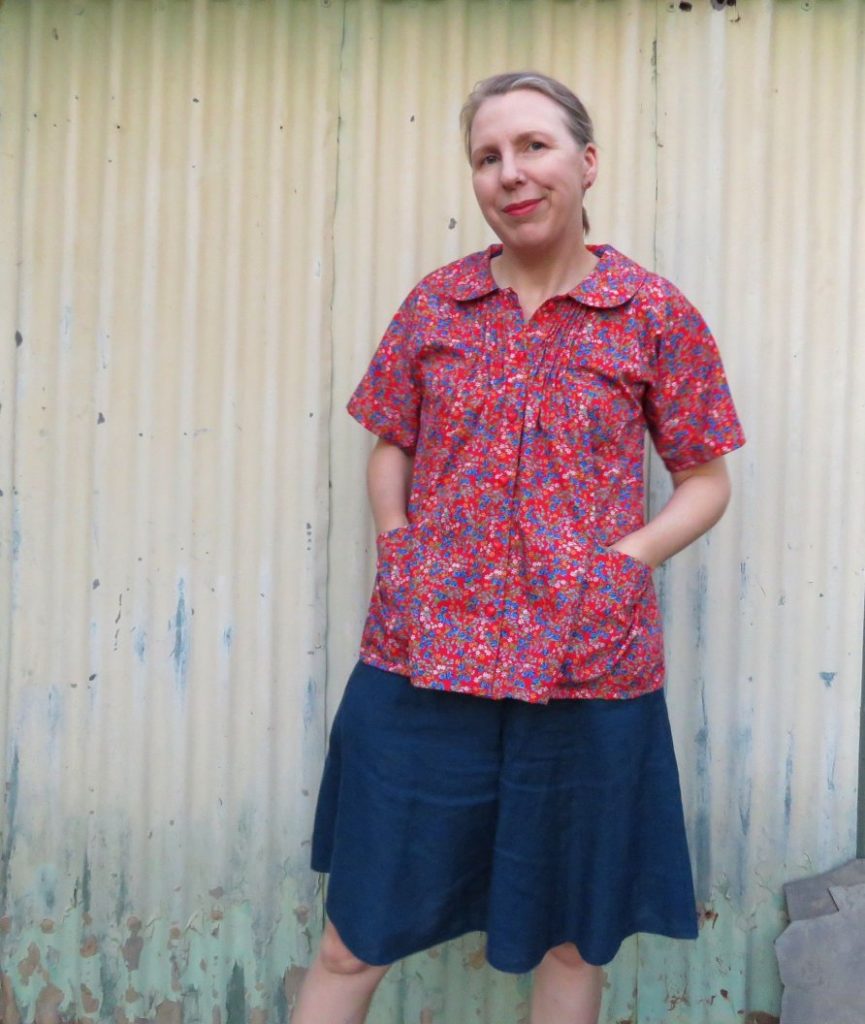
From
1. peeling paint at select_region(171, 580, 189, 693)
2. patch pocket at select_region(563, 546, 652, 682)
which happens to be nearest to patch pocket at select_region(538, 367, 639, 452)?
patch pocket at select_region(563, 546, 652, 682)

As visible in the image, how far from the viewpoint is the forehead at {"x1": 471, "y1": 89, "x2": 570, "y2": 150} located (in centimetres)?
196

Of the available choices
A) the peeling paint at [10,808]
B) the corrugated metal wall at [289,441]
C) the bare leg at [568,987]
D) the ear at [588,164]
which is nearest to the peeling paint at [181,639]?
the corrugated metal wall at [289,441]

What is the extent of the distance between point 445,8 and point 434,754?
176cm

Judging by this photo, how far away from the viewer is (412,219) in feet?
8.62

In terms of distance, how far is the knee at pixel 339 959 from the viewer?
6.89 feet

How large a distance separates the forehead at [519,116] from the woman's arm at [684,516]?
70cm

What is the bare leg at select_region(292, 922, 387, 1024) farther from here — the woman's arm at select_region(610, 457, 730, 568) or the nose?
the nose

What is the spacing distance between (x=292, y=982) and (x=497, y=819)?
1015 millimetres

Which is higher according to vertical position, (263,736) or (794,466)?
(794,466)

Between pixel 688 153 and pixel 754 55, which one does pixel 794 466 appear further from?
pixel 754 55

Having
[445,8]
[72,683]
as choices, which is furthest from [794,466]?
[72,683]

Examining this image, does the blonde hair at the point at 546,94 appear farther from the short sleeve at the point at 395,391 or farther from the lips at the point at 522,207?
the short sleeve at the point at 395,391

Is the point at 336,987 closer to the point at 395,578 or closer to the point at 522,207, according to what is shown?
the point at 395,578

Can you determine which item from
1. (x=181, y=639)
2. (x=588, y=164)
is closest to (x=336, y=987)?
(x=181, y=639)
